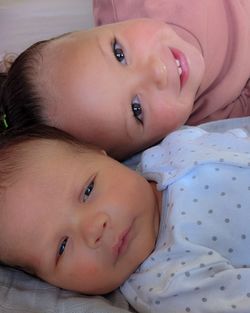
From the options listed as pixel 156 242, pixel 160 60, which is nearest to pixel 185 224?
pixel 156 242

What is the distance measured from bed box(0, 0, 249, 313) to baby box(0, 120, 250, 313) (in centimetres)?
2

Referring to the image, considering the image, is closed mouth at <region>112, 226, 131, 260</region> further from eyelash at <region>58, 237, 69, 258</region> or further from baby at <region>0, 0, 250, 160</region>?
baby at <region>0, 0, 250, 160</region>

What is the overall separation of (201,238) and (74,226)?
0.19 m

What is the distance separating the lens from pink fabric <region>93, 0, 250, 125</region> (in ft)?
3.85

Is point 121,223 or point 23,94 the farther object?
point 23,94

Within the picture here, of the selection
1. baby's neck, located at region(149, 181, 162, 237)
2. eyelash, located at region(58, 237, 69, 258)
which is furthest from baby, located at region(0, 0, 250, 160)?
eyelash, located at region(58, 237, 69, 258)

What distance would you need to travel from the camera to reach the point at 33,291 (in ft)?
2.68

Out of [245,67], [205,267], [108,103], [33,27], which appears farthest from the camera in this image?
[33,27]

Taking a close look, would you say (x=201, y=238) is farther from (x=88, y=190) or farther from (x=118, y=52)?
(x=118, y=52)

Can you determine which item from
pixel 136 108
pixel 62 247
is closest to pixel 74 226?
pixel 62 247

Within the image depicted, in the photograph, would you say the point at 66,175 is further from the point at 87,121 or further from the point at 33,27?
the point at 33,27

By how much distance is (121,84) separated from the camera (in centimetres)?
99

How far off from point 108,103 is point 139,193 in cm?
21

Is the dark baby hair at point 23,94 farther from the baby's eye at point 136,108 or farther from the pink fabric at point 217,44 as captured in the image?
the pink fabric at point 217,44
